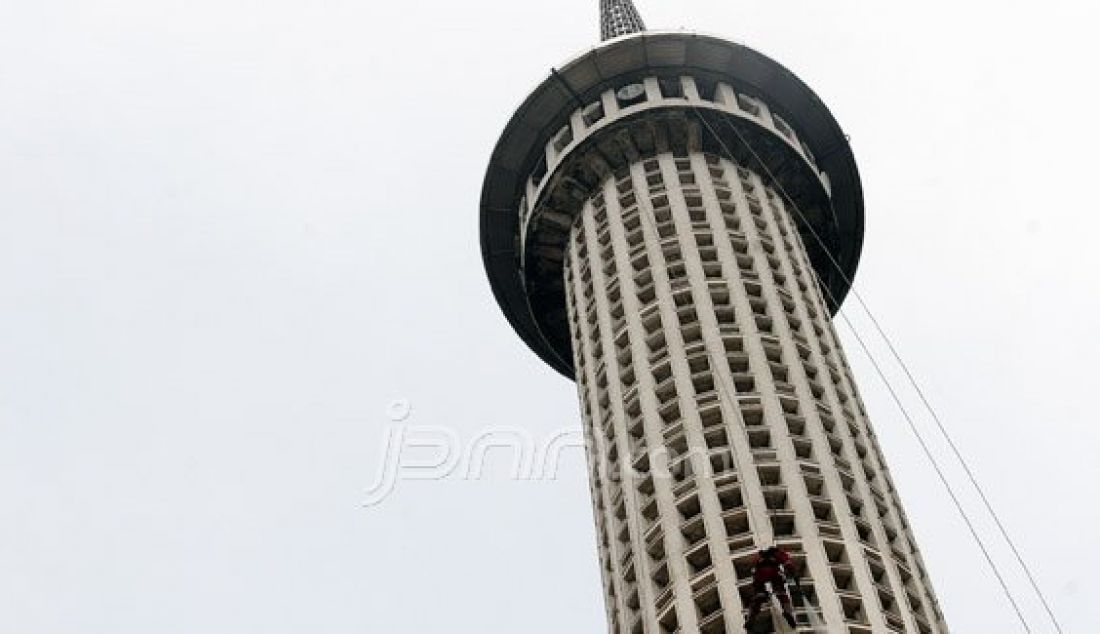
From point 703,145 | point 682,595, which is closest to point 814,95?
point 703,145

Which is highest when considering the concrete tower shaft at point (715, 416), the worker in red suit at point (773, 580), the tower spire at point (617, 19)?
the tower spire at point (617, 19)

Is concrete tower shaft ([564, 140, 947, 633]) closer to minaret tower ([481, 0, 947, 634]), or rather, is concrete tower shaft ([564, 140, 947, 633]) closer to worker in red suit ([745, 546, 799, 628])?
minaret tower ([481, 0, 947, 634])

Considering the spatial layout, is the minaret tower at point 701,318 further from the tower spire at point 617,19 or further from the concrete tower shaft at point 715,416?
the tower spire at point 617,19

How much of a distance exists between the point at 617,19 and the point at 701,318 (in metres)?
39.7

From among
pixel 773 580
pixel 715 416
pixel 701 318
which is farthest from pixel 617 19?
pixel 773 580

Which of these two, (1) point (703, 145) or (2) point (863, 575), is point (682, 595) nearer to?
(2) point (863, 575)

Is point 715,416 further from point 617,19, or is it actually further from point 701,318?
point 617,19

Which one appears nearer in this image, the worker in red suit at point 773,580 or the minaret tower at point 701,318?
the worker in red suit at point 773,580

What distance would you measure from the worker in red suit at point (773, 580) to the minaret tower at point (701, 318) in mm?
812

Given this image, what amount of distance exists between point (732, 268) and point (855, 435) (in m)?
9.76

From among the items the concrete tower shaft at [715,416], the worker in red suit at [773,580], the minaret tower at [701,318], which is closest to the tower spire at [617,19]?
the minaret tower at [701,318]

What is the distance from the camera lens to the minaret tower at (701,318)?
49906mm

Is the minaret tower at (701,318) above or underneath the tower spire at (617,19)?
underneath

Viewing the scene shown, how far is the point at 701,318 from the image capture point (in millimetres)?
60625
